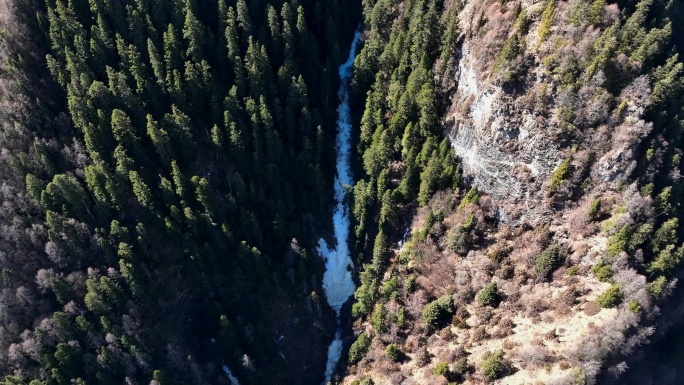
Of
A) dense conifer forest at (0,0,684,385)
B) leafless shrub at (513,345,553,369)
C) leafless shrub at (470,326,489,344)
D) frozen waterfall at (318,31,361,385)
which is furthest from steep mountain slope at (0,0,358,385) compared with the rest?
leafless shrub at (513,345,553,369)

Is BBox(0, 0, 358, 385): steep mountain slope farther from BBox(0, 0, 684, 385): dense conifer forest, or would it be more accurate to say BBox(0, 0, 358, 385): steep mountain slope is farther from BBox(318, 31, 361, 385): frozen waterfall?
BBox(318, 31, 361, 385): frozen waterfall

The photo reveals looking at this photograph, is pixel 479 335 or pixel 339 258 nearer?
pixel 479 335

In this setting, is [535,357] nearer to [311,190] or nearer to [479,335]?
[479,335]

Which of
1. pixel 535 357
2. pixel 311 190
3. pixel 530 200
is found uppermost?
pixel 311 190

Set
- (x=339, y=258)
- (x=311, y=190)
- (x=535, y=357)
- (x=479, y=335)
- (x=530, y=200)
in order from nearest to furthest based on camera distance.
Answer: (x=535, y=357)
(x=479, y=335)
(x=530, y=200)
(x=311, y=190)
(x=339, y=258)

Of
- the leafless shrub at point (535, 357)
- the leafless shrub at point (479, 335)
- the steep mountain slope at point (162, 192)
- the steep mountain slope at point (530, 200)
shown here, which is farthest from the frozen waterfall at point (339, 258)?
the leafless shrub at point (535, 357)

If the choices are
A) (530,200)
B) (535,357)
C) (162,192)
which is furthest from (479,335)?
(162,192)

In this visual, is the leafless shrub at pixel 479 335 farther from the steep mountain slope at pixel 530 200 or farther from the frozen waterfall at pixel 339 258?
the frozen waterfall at pixel 339 258

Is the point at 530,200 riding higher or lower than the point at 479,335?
higher

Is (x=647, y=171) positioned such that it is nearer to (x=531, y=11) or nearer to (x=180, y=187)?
(x=531, y=11)
